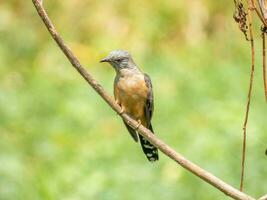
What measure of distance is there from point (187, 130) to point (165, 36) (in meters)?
4.32

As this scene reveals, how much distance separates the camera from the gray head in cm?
518

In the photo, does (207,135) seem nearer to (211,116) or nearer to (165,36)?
(211,116)

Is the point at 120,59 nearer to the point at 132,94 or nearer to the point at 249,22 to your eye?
the point at 132,94

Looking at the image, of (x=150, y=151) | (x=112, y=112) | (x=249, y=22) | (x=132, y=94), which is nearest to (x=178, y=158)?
(x=249, y=22)

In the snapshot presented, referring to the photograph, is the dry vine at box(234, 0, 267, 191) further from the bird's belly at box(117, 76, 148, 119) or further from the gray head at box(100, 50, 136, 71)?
the bird's belly at box(117, 76, 148, 119)

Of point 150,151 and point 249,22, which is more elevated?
point 249,22

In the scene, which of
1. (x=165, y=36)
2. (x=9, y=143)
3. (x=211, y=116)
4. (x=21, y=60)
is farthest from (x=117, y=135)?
(x=165, y=36)

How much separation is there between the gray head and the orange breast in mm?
118

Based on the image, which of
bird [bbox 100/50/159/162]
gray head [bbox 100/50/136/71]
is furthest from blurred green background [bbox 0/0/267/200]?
gray head [bbox 100/50/136/71]

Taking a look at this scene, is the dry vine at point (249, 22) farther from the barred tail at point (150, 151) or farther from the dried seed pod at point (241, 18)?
the barred tail at point (150, 151)

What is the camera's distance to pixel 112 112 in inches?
376

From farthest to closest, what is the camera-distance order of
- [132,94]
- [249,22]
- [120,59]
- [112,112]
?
[112,112]
[132,94]
[120,59]
[249,22]

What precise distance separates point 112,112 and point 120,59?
14.2 feet

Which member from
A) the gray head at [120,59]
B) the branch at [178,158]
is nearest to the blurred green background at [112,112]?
the gray head at [120,59]
